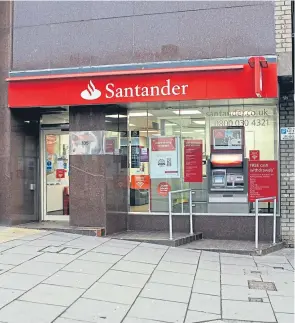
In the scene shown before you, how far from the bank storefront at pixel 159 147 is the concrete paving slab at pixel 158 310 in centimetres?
379

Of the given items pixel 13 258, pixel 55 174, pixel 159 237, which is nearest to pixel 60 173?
pixel 55 174

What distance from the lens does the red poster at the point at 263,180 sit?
8.66 m

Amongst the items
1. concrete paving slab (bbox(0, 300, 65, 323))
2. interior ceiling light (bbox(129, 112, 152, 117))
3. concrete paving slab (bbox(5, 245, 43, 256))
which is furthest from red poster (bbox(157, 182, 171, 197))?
concrete paving slab (bbox(0, 300, 65, 323))

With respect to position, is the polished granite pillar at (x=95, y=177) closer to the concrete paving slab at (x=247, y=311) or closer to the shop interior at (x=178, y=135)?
the shop interior at (x=178, y=135)

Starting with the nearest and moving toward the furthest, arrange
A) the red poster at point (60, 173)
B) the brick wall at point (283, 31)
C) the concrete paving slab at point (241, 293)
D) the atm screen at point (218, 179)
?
1. the concrete paving slab at point (241, 293)
2. the brick wall at point (283, 31)
3. the atm screen at point (218, 179)
4. the red poster at point (60, 173)

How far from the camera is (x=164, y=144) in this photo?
9422 millimetres

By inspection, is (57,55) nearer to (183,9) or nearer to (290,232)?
(183,9)

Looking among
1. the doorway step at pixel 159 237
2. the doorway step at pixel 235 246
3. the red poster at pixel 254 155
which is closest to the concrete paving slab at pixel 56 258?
the doorway step at pixel 159 237

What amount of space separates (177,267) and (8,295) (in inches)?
104

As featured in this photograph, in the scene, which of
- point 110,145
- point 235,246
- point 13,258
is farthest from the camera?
point 110,145

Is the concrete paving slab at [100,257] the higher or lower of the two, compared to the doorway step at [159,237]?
lower

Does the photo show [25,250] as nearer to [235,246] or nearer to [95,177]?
[95,177]

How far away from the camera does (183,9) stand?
27.6ft

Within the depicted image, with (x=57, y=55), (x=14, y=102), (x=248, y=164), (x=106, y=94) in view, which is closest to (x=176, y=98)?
(x=106, y=94)
